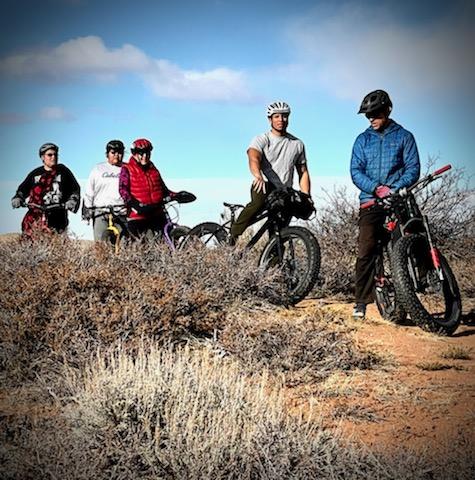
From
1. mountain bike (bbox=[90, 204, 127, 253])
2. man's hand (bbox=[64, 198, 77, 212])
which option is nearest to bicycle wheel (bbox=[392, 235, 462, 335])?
mountain bike (bbox=[90, 204, 127, 253])

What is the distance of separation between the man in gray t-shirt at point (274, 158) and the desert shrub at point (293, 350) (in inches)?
100

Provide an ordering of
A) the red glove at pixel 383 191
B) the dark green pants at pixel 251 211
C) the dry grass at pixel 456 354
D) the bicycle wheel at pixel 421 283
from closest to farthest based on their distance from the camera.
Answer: the dry grass at pixel 456 354, the bicycle wheel at pixel 421 283, the red glove at pixel 383 191, the dark green pants at pixel 251 211

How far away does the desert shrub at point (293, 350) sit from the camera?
4.86m

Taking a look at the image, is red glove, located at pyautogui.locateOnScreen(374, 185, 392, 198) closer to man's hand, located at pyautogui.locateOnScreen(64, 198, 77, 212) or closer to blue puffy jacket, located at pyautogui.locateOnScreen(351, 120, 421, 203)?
blue puffy jacket, located at pyautogui.locateOnScreen(351, 120, 421, 203)

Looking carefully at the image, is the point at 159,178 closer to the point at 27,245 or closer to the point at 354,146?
the point at 27,245

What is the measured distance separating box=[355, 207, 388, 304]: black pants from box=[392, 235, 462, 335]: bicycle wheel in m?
0.49

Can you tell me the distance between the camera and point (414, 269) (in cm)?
638

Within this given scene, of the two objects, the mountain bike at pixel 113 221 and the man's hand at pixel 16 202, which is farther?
the mountain bike at pixel 113 221

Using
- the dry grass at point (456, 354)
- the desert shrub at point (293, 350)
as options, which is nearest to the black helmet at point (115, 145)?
the desert shrub at point (293, 350)

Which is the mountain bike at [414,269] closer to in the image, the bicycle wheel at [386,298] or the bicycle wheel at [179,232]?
the bicycle wheel at [386,298]

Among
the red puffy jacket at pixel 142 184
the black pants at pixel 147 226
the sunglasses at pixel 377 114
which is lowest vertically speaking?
the black pants at pixel 147 226

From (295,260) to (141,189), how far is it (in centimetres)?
254

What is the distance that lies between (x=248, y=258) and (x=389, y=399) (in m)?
3.44

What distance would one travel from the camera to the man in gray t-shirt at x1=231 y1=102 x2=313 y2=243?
25.6 feet
